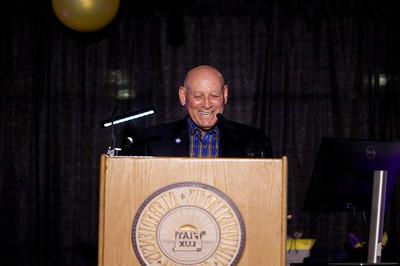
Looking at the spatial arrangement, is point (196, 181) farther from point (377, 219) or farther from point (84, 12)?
point (84, 12)

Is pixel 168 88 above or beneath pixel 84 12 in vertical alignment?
beneath

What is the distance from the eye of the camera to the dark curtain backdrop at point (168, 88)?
14.6 ft

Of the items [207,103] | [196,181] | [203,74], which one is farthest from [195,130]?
[196,181]

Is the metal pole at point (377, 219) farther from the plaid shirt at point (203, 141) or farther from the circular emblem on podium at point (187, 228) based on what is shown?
the plaid shirt at point (203, 141)

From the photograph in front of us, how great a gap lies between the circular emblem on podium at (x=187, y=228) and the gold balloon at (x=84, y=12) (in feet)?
7.83

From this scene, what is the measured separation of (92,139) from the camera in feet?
14.8

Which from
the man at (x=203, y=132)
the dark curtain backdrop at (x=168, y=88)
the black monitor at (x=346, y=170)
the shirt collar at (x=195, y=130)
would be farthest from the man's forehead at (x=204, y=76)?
the dark curtain backdrop at (x=168, y=88)

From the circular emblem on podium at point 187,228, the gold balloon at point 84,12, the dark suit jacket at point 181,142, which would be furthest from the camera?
the gold balloon at point 84,12

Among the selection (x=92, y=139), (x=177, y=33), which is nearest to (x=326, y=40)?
(x=177, y=33)

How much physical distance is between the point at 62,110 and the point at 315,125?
76.8 inches

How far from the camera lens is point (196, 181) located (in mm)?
1646

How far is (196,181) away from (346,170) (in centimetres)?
82

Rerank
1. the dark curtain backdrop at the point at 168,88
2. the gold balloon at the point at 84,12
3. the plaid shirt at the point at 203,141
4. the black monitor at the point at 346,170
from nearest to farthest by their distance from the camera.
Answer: the black monitor at the point at 346,170, the plaid shirt at the point at 203,141, the gold balloon at the point at 84,12, the dark curtain backdrop at the point at 168,88

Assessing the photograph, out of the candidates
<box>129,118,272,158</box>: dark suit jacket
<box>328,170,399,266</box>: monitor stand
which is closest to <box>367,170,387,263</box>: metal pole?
<box>328,170,399,266</box>: monitor stand
